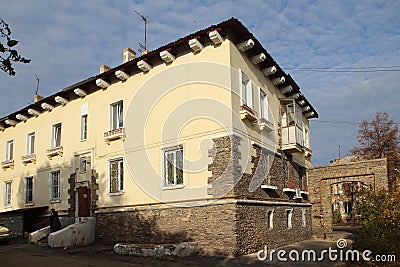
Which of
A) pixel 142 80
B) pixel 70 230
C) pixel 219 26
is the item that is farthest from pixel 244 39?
pixel 70 230

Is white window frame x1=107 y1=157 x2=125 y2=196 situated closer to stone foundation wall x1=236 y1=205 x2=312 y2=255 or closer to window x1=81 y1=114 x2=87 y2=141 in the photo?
window x1=81 y1=114 x2=87 y2=141

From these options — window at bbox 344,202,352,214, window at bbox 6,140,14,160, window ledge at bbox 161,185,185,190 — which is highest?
window at bbox 6,140,14,160

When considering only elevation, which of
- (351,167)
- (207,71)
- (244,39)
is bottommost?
(351,167)

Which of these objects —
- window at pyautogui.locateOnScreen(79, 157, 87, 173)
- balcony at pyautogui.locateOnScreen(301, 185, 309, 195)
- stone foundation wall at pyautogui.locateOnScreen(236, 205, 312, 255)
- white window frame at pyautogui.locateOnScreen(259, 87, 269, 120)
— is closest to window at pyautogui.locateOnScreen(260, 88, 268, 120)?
white window frame at pyautogui.locateOnScreen(259, 87, 269, 120)

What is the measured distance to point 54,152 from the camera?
74.1 feet

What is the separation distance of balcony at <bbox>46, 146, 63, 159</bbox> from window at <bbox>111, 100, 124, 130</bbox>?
14.8ft

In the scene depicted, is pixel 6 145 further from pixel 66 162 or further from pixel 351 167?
pixel 351 167

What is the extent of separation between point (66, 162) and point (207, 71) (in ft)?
35.2

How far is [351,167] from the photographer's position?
71.1 ft

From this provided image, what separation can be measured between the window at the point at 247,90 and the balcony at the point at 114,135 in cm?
619

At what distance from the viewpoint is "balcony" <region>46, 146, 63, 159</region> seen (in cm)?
2235

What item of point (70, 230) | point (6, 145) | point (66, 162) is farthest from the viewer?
point (6, 145)

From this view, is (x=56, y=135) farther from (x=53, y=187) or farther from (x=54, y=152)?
(x=53, y=187)

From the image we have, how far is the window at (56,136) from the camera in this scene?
23.2m
